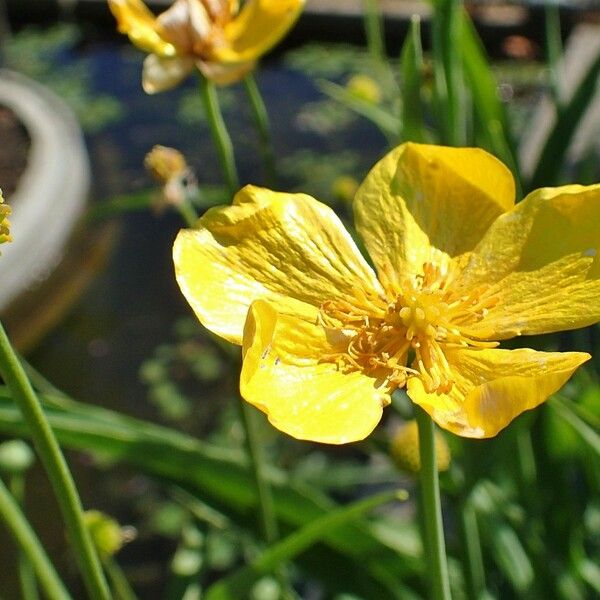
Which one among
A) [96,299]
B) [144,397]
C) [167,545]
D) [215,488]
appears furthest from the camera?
[96,299]

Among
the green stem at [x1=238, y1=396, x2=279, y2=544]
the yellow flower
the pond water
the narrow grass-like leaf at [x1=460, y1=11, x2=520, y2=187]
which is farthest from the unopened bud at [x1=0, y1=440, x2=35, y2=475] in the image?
the pond water

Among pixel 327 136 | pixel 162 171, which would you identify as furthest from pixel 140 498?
pixel 327 136

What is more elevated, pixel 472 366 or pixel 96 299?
pixel 472 366

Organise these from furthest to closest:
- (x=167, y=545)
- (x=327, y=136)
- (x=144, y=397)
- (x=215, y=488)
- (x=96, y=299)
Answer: (x=327, y=136)
(x=96, y=299)
(x=144, y=397)
(x=167, y=545)
(x=215, y=488)

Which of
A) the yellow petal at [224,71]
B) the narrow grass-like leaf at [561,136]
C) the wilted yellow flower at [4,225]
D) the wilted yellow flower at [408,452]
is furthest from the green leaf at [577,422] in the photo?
the wilted yellow flower at [4,225]

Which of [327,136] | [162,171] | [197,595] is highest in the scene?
[162,171]

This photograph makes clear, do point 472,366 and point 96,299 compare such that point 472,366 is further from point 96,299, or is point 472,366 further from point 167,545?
point 96,299

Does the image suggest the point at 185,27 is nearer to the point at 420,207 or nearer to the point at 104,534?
the point at 420,207
